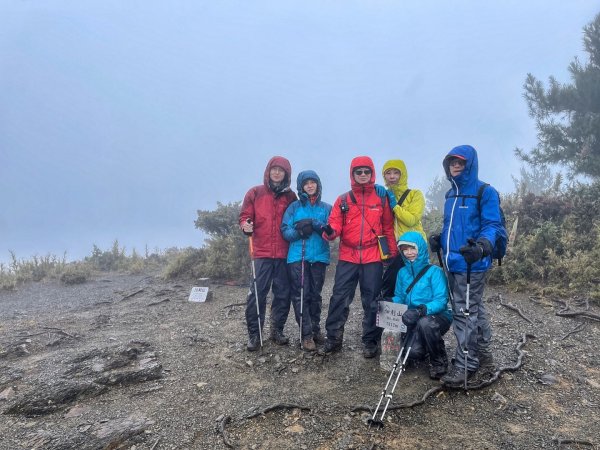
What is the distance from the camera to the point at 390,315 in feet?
15.9

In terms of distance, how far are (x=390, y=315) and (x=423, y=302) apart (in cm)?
45

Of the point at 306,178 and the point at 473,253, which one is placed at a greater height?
the point at 306,178

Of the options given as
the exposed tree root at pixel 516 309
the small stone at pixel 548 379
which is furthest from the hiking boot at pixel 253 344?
the exposed tree root at pixel 516 309

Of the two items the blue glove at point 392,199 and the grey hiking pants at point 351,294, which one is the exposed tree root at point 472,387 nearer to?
the grey hiking pants at point 351,294

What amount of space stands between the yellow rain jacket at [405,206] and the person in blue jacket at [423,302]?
28cm

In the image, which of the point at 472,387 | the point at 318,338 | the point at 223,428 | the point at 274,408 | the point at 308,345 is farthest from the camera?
the point at 318,338

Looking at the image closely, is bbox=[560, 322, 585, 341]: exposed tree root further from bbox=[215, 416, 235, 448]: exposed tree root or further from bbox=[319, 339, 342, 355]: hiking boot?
bbox=[215, 416, 235, 448]: exposed tree root

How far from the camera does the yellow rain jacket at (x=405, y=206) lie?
5000 mm

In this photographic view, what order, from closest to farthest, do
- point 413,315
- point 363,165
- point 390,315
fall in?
point 413,315
point 390,315
point 363,165

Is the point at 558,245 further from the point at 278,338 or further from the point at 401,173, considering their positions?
the point at 278,338

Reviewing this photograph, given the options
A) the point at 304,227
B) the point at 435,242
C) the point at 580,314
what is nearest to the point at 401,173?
the point at 435,242

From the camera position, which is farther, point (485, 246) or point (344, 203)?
point (344, 203)

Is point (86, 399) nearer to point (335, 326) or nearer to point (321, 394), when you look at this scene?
point (321, 394)

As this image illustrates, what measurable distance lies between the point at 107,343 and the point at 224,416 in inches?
133
